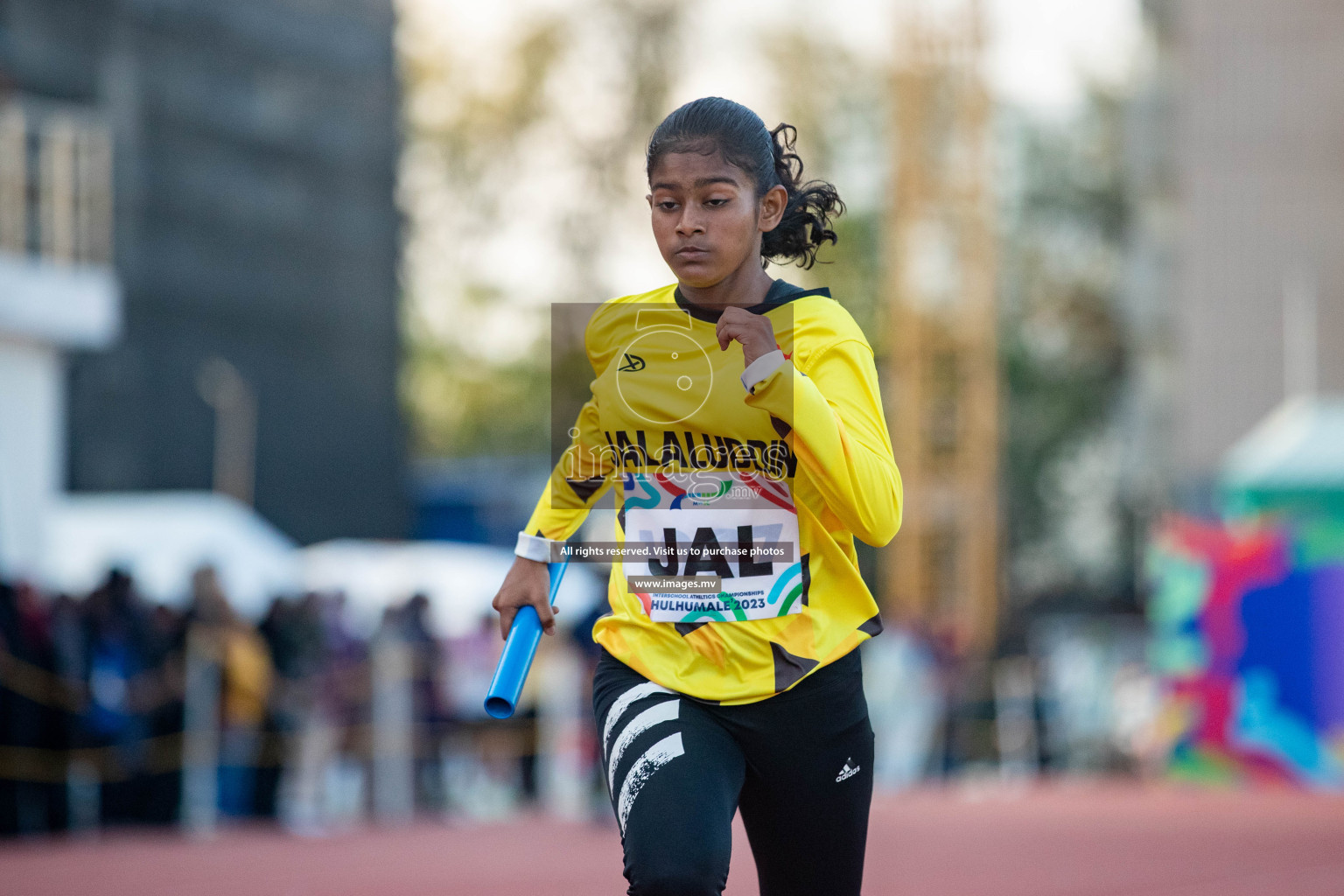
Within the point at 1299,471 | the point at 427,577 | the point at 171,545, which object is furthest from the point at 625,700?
the point at 427,577

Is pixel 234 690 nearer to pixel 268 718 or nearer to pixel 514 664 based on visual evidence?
pixel 268 718

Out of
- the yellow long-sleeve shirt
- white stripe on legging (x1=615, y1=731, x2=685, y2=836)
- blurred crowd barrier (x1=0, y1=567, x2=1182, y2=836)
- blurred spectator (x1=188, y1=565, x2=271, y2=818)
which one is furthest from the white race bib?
blurred spectator (x1=188, y1=565, x2=271, y2=818)

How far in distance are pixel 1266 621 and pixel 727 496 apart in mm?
14988

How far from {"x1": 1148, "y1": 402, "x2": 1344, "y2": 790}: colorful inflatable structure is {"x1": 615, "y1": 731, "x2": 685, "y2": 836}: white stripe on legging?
48.0 ft

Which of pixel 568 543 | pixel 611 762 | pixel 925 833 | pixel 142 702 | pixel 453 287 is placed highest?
pixel 453 287

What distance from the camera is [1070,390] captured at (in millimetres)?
49031

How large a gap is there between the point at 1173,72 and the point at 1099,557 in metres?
18.5

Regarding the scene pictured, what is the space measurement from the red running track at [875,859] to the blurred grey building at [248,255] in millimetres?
13693

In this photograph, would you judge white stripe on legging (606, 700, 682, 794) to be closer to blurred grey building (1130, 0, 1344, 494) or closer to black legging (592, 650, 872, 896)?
black legging (592, 650, 872, 896)

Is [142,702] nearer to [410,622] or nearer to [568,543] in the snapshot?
[410,622]

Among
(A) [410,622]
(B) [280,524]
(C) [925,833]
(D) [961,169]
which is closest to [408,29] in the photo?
(D) [961,169]

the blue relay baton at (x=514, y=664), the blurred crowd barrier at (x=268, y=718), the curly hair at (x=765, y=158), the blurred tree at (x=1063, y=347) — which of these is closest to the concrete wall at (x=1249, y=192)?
the blurred tree at (x=1063, y=347)

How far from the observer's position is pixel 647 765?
11.0 feet

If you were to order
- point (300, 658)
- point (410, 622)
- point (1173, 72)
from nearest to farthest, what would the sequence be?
point (300, 658) < point (410, 622) < point (1173, 72)
